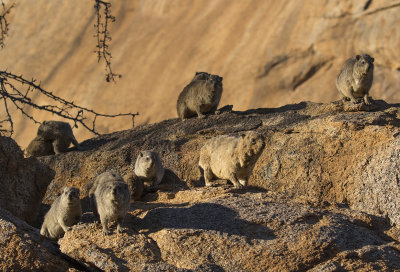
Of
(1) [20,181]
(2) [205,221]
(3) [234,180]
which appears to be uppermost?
(1) [20,181]

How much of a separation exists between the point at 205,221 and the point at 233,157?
1563mm

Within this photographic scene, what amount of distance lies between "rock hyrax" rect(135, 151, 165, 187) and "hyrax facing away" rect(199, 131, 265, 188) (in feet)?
2.21

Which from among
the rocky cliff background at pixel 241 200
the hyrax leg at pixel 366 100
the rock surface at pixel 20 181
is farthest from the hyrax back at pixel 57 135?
the hyrax leg at pixel 366 100

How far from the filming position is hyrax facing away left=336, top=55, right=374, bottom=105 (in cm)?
1073

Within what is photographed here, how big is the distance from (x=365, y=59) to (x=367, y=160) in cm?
231

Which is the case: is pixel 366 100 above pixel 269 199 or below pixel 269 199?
above

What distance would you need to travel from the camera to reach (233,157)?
8.48 m

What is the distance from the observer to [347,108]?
34.0ft

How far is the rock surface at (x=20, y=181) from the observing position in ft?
29.5

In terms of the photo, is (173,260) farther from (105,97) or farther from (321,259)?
(105,97)

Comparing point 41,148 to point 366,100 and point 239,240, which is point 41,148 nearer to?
point 366,100

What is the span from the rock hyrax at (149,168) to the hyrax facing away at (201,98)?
115 inches

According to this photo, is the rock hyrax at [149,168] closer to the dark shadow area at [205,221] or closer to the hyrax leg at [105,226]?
the dark shadow area at [205,221]

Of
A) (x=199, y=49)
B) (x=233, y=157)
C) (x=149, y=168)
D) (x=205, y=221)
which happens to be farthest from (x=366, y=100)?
(x=199, y=49)
